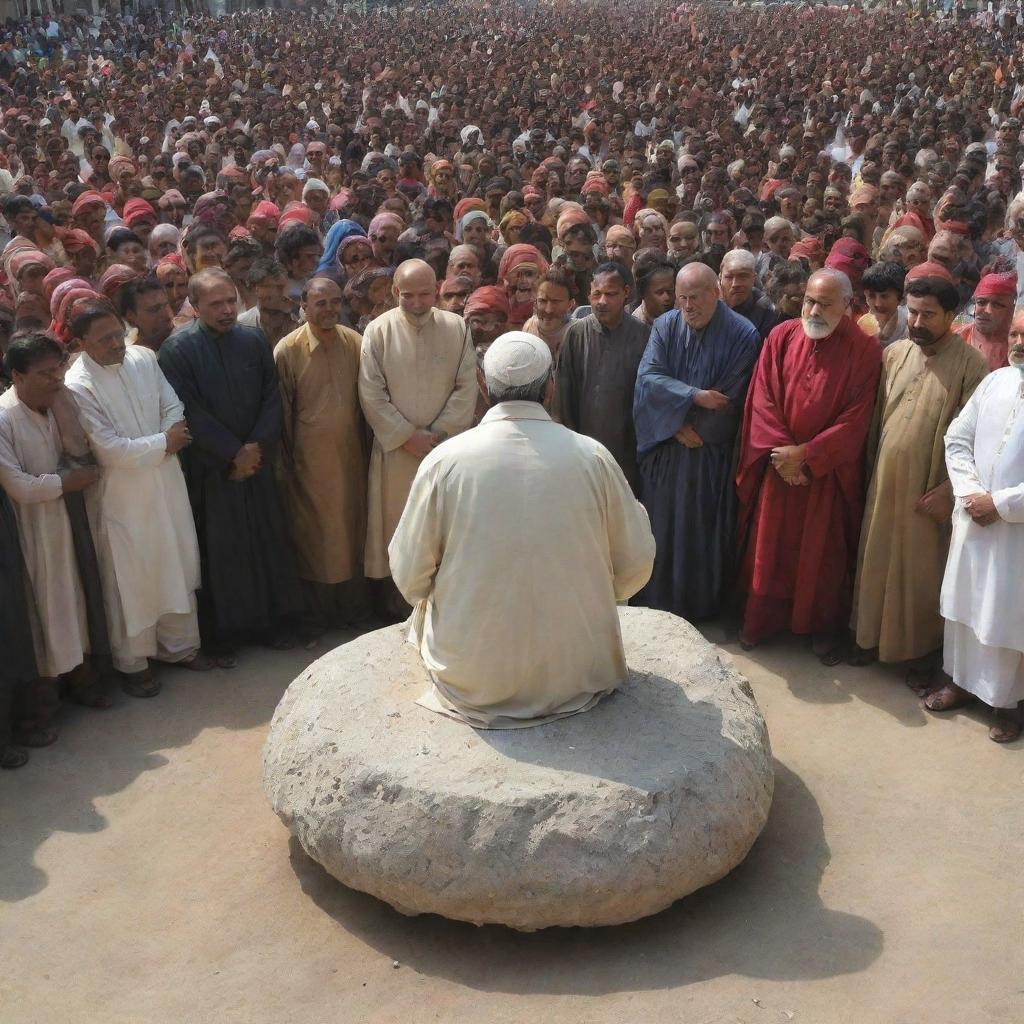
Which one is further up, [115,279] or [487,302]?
[115,279]

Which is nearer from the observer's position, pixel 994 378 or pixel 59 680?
pixel 994 378

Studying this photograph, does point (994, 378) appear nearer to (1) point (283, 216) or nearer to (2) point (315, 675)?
(2) point (315, 675)

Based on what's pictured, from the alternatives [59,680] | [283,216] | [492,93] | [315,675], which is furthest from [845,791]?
[492,93]

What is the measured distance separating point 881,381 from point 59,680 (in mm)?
3857

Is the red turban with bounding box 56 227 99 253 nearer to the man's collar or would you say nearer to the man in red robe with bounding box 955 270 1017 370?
the man's collar

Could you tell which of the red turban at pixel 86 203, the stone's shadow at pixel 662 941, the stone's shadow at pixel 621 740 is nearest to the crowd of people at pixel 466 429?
the stone's shadow at pixel 621 740

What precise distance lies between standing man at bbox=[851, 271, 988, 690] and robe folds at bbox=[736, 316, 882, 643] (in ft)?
0.41

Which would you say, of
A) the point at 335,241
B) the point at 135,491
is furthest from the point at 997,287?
the point at 335,241

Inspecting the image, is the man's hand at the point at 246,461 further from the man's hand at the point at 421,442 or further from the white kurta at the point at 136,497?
the man's hand at the point at 421,442

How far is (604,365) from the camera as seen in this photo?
588 centimetres

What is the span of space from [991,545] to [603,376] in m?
2.01

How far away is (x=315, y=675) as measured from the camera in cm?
438

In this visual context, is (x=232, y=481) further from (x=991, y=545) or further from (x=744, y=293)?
(x=991, y=545)

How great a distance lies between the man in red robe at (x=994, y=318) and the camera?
17.4ft
